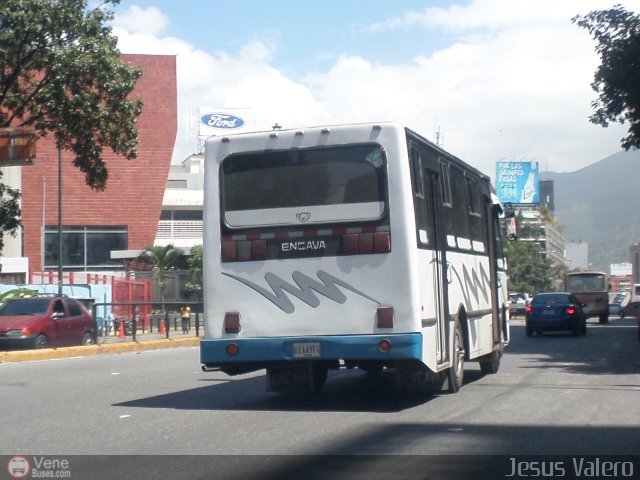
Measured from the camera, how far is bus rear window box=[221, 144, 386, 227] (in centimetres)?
1203

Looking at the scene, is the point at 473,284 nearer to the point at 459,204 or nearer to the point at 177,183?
the point at 459,204

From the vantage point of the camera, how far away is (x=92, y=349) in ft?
78.9

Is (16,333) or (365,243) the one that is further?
(16,333)

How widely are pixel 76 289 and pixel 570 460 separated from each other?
3462 cm

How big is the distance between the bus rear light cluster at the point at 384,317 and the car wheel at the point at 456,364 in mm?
2255

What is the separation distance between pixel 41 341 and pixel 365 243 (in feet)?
49.3

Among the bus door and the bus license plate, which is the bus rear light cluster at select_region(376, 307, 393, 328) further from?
the bus door

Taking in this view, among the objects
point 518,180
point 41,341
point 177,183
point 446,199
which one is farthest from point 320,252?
point 177,183

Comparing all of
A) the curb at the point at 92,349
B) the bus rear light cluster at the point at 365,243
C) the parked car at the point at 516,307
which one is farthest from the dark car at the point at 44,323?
the parked car at the point at 516,307

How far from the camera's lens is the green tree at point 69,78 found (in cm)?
2525

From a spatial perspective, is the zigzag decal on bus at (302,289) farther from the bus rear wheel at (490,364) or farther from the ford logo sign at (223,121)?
the ford logo sign at (223,121)

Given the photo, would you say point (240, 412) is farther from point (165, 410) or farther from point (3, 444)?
point (3, 444)

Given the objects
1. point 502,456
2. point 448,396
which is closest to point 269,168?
point 448,396

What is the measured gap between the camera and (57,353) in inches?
899
